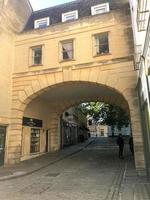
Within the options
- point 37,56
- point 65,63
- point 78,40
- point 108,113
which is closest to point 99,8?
point 78,40

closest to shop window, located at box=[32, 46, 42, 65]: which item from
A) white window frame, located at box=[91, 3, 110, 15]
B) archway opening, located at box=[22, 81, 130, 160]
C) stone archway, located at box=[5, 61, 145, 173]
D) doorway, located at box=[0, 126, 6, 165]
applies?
stone archway, located at box=[5, 61, 145, 173]

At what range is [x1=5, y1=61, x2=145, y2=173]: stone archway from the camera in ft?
39.5

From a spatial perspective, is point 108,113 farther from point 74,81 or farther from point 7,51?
point 7,51

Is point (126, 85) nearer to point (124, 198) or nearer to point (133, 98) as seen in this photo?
point (133, 98)

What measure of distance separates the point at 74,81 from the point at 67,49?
8.19ft

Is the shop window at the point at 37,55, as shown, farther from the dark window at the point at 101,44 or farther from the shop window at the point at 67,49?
the dark window at the point at 101,44

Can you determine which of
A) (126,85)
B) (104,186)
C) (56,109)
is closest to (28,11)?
(56,109)

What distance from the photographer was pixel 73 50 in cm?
1448

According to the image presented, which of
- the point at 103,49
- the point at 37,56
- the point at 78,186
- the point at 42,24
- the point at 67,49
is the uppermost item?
the point at 42,24

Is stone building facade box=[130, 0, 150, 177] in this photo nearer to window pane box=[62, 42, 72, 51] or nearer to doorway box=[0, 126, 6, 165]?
window pane box=[62, 42, 72, 51]

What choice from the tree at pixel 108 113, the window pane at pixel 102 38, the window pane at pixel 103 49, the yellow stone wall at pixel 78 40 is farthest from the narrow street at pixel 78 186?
the tree at pixel 108 113

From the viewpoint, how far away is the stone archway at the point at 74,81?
1203 cm

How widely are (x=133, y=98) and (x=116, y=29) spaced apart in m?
4.52

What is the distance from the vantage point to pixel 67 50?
14.9m
